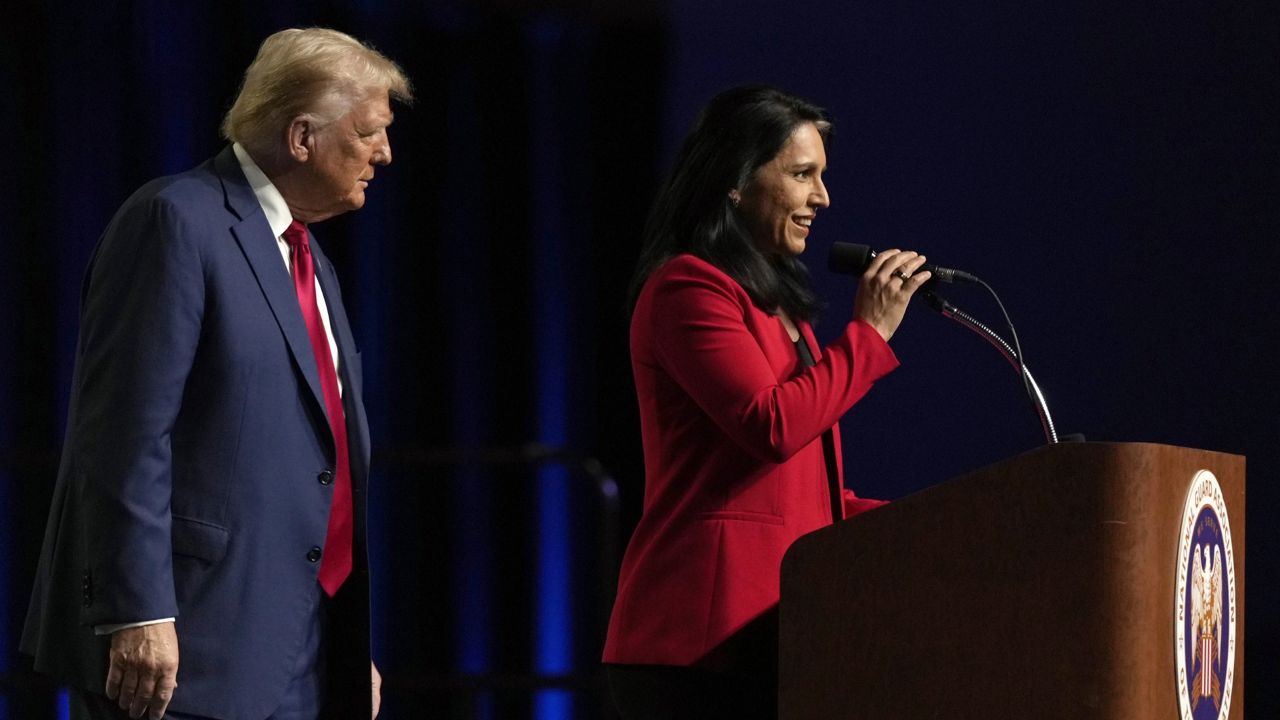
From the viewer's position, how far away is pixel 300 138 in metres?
1.80

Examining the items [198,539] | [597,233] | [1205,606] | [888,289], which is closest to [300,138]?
[198,539]

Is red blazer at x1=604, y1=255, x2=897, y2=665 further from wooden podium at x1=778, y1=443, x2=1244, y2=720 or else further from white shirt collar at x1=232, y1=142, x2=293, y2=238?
white shirt collar at x1=232, y1=142, x2=293, y2=238

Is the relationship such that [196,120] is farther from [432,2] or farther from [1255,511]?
[1255,511]

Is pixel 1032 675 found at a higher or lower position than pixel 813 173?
lower

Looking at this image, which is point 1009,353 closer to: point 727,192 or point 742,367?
point 742,367

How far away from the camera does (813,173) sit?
205cm

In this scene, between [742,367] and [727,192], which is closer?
[742,367]

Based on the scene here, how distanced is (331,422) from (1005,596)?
775 mm

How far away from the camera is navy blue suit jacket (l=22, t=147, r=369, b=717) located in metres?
1.56

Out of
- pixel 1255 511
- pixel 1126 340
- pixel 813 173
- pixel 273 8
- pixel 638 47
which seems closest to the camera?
pixel 813 173

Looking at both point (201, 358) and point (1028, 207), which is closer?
point (201, 358)

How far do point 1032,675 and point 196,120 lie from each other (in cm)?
306

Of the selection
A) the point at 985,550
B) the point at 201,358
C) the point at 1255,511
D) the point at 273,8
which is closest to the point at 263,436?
the point at 201,358

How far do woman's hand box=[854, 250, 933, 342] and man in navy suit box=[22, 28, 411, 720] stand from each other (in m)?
0.63
